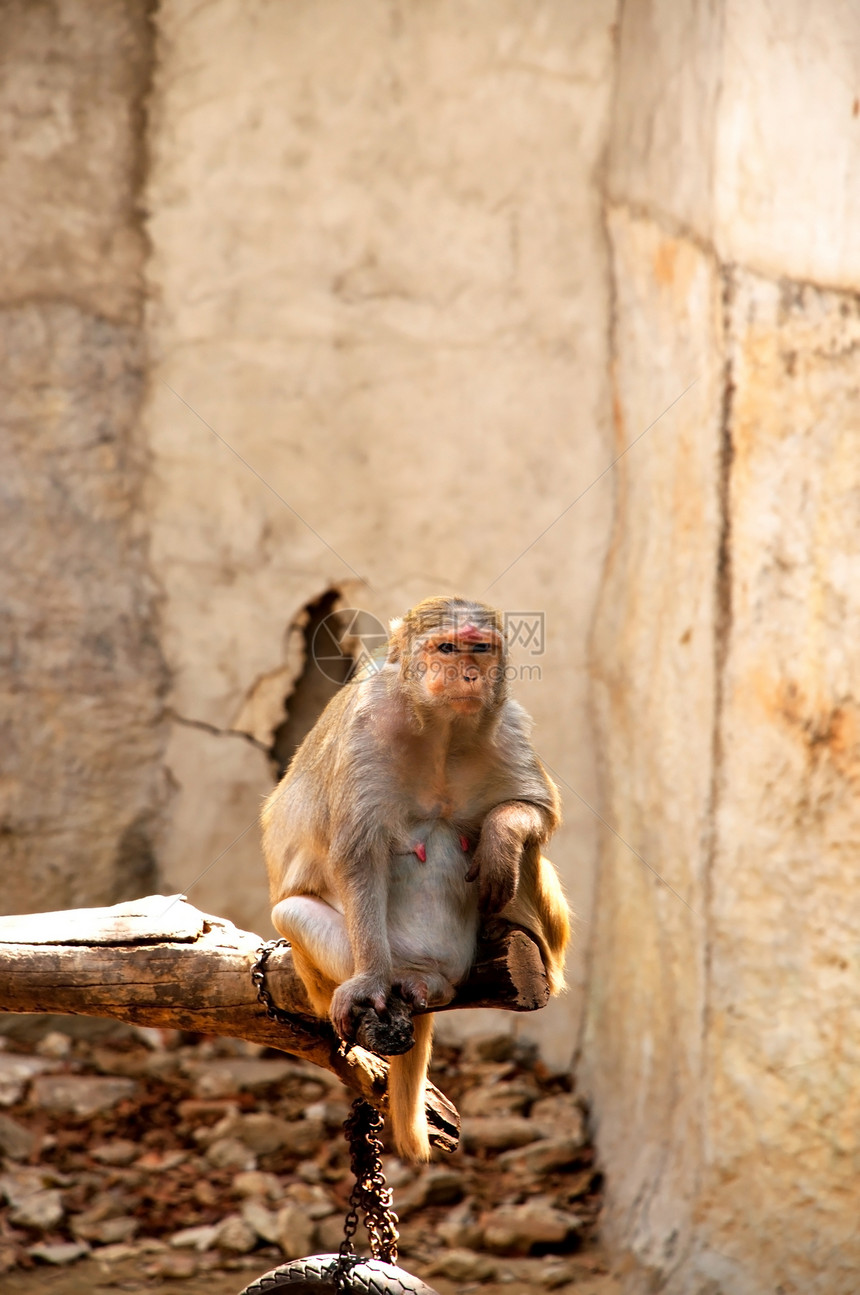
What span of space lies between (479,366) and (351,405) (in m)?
0.58

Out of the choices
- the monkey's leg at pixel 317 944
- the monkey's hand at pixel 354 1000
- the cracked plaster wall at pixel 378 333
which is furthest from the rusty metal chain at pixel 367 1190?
the cracked plaster wall at pixel 378 333

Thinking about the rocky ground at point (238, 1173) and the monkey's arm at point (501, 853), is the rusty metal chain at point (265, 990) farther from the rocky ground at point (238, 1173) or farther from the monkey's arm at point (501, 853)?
the rocky ground at point (238, 1173)

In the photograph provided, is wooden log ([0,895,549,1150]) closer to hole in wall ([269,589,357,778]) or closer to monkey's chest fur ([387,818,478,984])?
monkey's chest fur ([387,818,478,984])

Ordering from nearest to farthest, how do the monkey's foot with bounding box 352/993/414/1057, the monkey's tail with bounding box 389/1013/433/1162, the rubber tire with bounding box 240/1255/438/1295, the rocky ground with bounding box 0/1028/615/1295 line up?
the monkey's foot with bounding box 352/993/414/1057 → the rubber tire with bounding box 240/1255/438/1295 → the monkey's tail with bounding box 389/1013/433/1162 → the rocky ground with bounding box 0/1028/615/1295

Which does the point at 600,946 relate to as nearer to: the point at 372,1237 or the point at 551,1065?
the point at 551,1065

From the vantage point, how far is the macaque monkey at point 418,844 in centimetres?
271

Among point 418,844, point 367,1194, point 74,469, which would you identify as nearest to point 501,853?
point 418,844

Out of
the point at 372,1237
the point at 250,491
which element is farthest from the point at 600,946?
the point at 372,1237

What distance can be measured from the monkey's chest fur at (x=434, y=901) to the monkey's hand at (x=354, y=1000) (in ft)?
0.69

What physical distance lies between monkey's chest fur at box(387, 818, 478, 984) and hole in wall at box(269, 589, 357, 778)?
312 centimetres

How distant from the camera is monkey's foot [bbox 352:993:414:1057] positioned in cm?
254

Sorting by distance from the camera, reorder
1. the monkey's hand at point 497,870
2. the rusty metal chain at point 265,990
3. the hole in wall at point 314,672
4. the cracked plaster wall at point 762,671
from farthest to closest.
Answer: the hole in wall at point 314,672 → the cracked plaster wall at point 762,671 → the rusty metal chain at point 265,990 → the monkey's hand at point 497,870

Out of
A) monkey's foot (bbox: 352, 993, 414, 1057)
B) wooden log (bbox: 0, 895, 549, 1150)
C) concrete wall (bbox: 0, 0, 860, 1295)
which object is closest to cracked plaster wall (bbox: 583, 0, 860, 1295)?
concrete wall (bbox: 0, 0, 860, 1295)

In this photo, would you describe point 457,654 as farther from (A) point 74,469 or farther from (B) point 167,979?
(A) point 74,469
